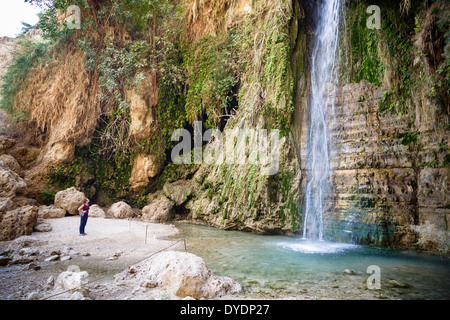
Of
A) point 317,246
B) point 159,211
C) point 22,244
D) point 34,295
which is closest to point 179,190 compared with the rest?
point 159,211

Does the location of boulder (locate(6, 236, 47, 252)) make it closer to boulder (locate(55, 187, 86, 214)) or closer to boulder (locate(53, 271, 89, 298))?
boulder (locate(53, 271, 89, 298))

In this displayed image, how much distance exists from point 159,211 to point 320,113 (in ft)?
24.2

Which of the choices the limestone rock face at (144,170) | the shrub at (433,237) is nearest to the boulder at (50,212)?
the limestone rock face at (144,170)

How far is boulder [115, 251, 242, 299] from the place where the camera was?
10.2ft

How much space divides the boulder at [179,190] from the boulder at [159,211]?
0.84 feet

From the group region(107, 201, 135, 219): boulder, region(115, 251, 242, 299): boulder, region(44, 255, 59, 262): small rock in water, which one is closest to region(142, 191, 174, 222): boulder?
region(107, 201, 135, 219): boulder

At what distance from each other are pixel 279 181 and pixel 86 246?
569cm

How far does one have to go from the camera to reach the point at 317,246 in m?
6.65

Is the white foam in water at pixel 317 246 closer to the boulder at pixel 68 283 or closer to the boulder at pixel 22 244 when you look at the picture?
the boulder at pixel 68 283

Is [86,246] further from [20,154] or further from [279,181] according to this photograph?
[20,154]

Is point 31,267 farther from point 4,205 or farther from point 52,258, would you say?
point 4,205

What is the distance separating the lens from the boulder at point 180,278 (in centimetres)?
311
